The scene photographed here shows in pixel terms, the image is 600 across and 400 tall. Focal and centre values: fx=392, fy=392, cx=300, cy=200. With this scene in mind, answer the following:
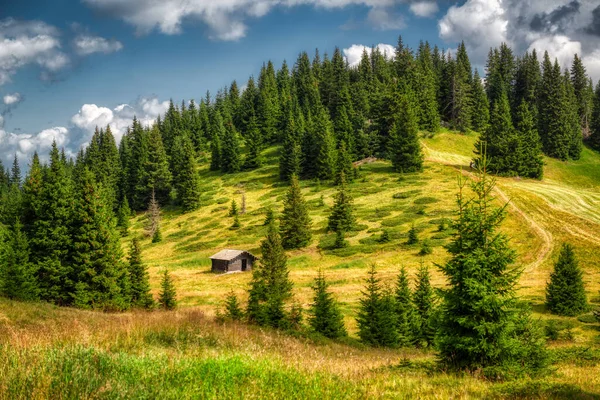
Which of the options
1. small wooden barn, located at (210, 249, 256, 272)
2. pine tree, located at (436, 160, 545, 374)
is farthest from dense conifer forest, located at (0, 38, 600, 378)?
small wooden barn, located at (210, 249, 256, 272)

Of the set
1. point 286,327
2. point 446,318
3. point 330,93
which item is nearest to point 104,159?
point 330,93

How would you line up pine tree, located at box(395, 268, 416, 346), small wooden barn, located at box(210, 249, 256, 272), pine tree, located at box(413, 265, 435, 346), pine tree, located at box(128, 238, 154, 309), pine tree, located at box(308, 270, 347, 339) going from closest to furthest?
pine tree, located at box(308, 270, 347, 339)
pine tree, located at box(395, 268, 416, 346)
pine tree, located at box(413, 265, 435, 346)
pine tree, located at box(128, 238, 154, 309)
small wooden barn, located at box(210, 249, 256, 272)

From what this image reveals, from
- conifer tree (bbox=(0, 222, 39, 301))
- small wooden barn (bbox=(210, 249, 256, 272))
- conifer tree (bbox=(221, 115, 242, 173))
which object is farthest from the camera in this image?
conifer tree (bbox=(221, 115, 242, 173))

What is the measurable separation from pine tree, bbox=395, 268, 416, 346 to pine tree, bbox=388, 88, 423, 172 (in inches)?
2197

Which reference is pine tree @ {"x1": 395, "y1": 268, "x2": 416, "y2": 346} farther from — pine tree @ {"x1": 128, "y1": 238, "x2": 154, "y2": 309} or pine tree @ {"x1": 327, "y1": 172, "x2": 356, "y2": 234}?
pine tree @ {"x1": 327, "y1": 172, "x2": 356, "y2": 234}

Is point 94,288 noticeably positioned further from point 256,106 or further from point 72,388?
point 256,106

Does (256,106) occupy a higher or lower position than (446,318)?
higher

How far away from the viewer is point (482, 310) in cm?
1091

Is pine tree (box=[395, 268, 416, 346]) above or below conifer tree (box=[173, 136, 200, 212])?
below

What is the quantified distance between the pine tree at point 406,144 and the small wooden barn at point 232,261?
131 feet

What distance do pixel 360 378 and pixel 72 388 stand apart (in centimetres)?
482

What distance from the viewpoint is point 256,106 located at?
14325 cm

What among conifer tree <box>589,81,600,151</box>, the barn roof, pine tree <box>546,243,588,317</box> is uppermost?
conifer tree <box>589,81,600,151</box>

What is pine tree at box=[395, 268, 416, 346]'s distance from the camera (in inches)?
966
